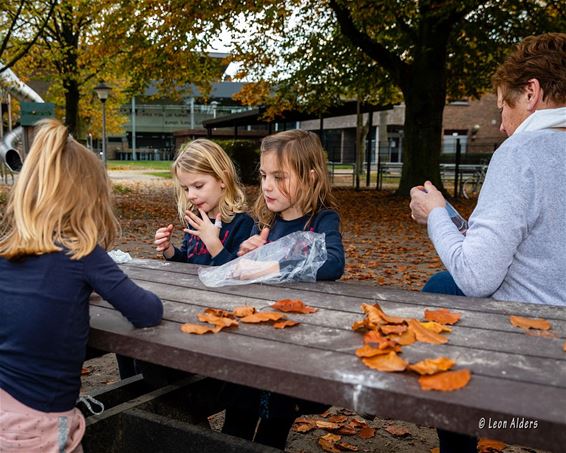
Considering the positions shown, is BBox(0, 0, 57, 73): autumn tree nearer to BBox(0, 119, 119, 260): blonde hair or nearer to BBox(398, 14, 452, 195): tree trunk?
BBox(398, 14, 452, 195): tree trunk

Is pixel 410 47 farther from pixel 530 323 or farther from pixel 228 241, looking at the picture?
pixel 530 323

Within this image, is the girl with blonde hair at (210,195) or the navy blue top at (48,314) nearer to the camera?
the navy blue top at (48,314)

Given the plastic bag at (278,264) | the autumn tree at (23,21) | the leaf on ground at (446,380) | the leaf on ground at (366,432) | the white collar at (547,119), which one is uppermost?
the autumn tree at (23,21)

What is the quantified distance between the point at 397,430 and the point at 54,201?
213 centimetres

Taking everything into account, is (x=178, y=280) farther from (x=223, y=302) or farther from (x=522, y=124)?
(x=522, y=124)

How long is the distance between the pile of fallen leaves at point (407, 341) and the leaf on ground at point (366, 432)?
1378mm

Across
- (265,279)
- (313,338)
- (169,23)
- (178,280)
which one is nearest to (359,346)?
(313,338)

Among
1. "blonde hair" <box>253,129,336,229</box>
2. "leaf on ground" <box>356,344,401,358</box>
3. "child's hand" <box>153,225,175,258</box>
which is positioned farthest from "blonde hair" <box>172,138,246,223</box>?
"leaf on ground" <box>356,344,401,358</box>

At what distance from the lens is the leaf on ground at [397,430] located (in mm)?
3014

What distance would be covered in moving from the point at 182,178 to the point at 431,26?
12.6 metres

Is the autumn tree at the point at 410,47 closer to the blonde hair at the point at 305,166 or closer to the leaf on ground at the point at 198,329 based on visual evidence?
the blonde hair at the point at 305,166

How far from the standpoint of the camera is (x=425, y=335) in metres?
1.60

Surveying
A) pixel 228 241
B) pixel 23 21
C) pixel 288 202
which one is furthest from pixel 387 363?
pixel 23 21

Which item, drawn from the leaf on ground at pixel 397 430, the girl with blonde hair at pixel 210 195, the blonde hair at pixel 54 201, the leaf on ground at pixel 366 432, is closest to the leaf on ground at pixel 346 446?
the leaf on ground at pixel 366 432
